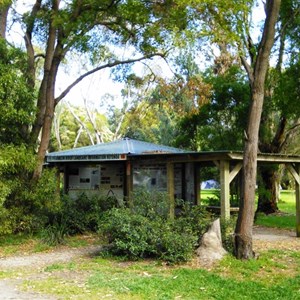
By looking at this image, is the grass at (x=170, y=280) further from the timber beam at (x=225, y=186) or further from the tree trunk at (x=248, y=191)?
the timber beam at (x=225, y=186)

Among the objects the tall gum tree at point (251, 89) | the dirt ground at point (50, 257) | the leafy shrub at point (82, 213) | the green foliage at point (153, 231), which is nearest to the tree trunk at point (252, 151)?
the tall gum tree at point (251, 89)

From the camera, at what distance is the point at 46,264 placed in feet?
29.5

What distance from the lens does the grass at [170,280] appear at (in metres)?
6.58

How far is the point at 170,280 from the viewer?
7395 mm

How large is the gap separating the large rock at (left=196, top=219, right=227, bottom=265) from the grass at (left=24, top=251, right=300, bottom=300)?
0.87 ft

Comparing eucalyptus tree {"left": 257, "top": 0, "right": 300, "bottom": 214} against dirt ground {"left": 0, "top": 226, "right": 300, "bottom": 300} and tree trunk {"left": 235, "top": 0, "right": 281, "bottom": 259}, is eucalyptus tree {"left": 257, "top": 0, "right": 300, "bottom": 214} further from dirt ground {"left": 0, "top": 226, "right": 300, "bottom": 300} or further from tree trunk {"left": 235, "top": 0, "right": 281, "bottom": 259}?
dirt ground {"left": 0, "top": 226, "right": 300, "bottom": 300}

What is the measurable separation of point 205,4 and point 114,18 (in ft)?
15.8

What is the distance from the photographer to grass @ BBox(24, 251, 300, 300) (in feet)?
21.6

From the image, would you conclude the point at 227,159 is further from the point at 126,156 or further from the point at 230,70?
the point at 230,70

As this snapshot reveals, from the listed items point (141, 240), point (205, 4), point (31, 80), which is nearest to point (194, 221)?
point (141, 240)

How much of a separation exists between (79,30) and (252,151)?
6.88 m

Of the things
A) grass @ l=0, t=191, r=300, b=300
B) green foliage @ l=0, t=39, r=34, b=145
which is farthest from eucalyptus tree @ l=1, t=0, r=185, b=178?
grass @ l=0, t=191, r=300, b=300

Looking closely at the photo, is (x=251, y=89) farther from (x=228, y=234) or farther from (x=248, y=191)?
(x=228, y=234)

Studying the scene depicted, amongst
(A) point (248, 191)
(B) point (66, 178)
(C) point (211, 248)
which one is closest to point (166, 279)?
(C) point (211, 248)
